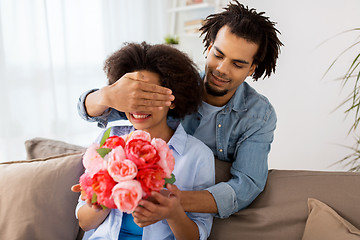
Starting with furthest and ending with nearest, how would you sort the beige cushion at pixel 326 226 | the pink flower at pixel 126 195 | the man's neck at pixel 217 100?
1. the man's neck at pixel 217 100
2. the beige cushion at pixel 326 226
3. the pink flower at pixel 126 195

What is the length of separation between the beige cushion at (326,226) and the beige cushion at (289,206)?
67 millimetres

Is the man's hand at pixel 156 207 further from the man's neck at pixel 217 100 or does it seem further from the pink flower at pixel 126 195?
the man's neck at pixel 217 100

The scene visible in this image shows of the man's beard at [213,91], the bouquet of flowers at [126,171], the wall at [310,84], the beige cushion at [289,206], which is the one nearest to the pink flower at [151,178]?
the bouquet of flowers at [126,171]

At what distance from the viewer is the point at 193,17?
386 centimetres

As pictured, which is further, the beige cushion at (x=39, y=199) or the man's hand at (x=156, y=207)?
the beige cushion at (x=39, y=199)

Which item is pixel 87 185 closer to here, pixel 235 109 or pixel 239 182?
pixel 239 182

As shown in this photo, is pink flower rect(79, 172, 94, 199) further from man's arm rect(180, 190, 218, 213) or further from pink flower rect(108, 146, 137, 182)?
man's arm rect(180, 190, 218, 213)

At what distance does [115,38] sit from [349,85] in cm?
228

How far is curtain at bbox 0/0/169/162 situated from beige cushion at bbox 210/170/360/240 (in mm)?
2117

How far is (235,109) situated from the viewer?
5.15ft

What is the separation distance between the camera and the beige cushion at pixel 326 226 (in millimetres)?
1099

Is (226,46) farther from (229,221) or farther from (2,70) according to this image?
(2,70)

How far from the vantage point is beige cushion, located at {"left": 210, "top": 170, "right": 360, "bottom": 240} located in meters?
1.29

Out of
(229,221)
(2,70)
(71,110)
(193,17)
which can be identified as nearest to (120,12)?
(193,17)
